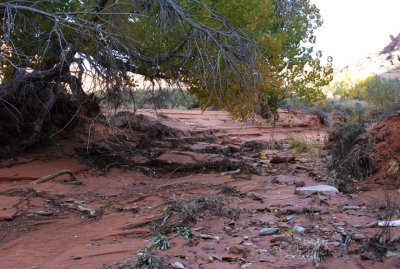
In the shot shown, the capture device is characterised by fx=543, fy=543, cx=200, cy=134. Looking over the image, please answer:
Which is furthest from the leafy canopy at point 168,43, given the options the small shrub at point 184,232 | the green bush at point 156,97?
the small shrub at point 184,232

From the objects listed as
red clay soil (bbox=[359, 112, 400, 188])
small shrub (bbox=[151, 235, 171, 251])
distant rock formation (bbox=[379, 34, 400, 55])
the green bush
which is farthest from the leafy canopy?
distant rock formation (bbox=[379, 34, 400, 55])

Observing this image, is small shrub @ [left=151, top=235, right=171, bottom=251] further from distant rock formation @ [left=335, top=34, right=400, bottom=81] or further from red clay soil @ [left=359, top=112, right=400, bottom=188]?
distant rock formation @ [left=335, top=34, right=400, bottom=81]

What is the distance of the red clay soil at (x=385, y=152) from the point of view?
7918 mm

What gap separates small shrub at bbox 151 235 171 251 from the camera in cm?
540

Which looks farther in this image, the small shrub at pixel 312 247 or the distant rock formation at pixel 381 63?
the distant rock formation at pixel 381 63

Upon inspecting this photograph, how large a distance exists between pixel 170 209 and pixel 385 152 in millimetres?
3547

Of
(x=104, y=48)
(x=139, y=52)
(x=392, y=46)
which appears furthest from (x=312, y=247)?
(x=392, y=46)

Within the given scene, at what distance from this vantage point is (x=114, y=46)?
7730 millimetres

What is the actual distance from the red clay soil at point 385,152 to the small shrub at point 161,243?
378cm

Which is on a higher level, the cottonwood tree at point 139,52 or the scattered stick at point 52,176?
the cottonwood tree at point 139,52

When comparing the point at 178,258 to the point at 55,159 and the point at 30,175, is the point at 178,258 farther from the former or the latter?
the point at 55,159

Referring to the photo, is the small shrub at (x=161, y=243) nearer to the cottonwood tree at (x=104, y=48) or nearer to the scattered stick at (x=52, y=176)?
the cottonwood tree at (x=104, y=48)

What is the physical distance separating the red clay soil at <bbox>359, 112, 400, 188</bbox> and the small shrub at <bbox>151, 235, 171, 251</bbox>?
3.78 metres

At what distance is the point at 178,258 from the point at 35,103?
6.68 metres
